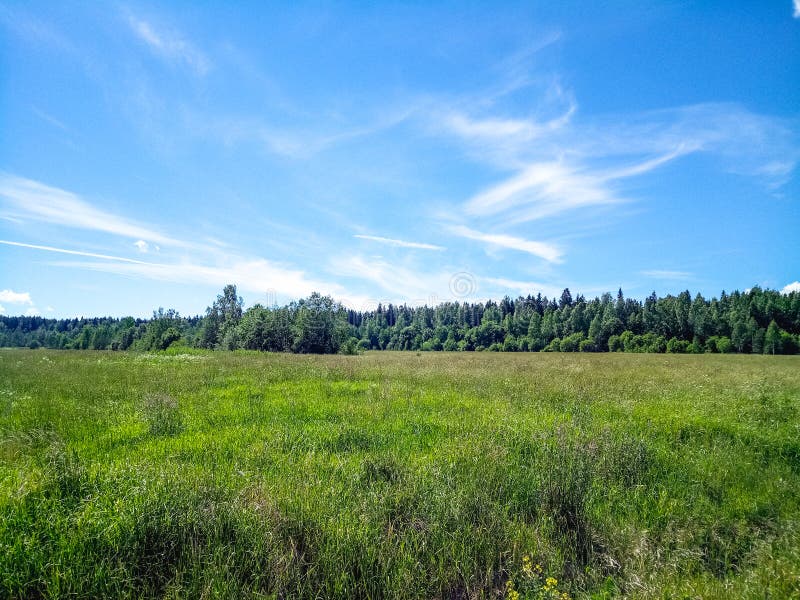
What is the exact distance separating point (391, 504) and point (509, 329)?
101 m

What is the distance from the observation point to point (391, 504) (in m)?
4.23

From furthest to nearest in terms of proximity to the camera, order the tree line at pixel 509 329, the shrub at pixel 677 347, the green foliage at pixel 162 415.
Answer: the shrub at pixel 677 347 < the tree line at pixel 509 329 < the green foliage at pixel 162 415

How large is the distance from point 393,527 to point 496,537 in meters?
1.13

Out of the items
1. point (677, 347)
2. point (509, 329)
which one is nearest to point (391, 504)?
point (677, 347)

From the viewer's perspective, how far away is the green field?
3.17 metres

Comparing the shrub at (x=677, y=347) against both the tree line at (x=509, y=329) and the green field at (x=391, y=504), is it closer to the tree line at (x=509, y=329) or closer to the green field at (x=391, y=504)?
the tree line at (x=509, y=329)

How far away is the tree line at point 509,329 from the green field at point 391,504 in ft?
148

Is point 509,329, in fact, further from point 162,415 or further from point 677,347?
point 162,415

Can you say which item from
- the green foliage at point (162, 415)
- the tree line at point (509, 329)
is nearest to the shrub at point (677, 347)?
the tree line at point (509, 329)

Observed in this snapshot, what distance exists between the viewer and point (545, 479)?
4.97 meters

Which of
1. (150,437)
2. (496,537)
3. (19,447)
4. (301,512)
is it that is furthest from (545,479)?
(19,447)

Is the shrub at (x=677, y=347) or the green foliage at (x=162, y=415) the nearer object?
the green foliage at (x=162, y=415)

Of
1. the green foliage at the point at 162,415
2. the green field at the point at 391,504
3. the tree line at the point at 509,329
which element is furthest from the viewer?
the tree line at the point at 509,329

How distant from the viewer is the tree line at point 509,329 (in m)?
52.9
